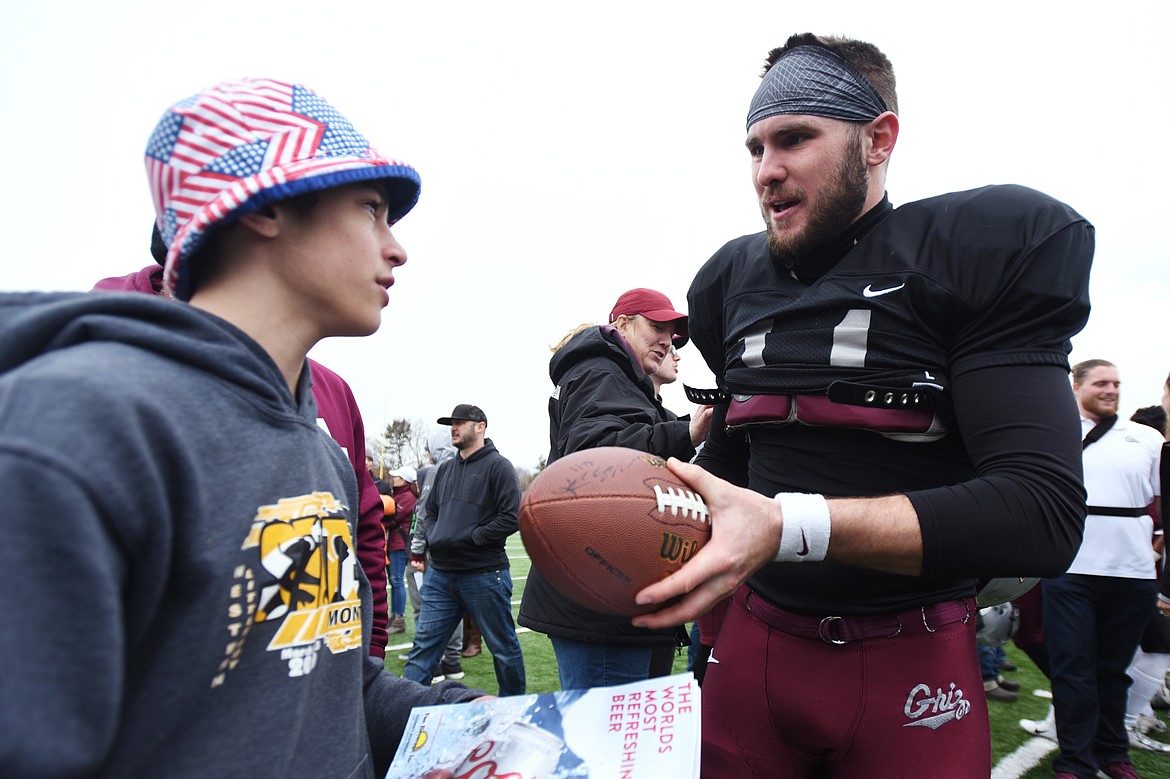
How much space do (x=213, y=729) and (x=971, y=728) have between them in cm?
163

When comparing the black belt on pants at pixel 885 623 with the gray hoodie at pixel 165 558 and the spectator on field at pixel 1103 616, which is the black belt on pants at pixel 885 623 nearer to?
the gray hoodie at pixel 165 558

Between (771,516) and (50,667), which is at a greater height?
(50,667)

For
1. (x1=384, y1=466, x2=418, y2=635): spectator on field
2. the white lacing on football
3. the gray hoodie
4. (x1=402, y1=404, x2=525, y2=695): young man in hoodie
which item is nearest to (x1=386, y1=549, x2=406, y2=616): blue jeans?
(x1=384, y1=466, x2=418, y2=635): spectator on field

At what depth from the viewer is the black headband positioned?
1.90 meters

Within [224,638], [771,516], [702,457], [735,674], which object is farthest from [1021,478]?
[224,638]

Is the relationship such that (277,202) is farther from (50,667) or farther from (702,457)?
(702,457)

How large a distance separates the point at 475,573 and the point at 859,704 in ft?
12.9

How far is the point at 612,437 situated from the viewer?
8.23ft

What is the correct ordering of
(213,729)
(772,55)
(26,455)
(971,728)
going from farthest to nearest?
(772,55) → (971,728) → (213,729) → (26,455)

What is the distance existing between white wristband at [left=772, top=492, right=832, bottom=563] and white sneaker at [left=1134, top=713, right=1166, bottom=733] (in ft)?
16.9

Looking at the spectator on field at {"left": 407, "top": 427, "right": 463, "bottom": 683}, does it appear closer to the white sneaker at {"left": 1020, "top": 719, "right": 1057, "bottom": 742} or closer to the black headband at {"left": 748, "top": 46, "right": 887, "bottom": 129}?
the white sneaker at {"left": 1020, "top": 719, "right": 1057, "bottom": 742}

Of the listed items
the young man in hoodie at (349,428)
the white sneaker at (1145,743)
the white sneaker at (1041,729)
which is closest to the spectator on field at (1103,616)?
the white sneaker at (1041,729)

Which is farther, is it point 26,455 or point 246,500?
point 246,500

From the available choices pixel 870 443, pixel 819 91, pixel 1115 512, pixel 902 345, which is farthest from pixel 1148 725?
pixel 819 91
